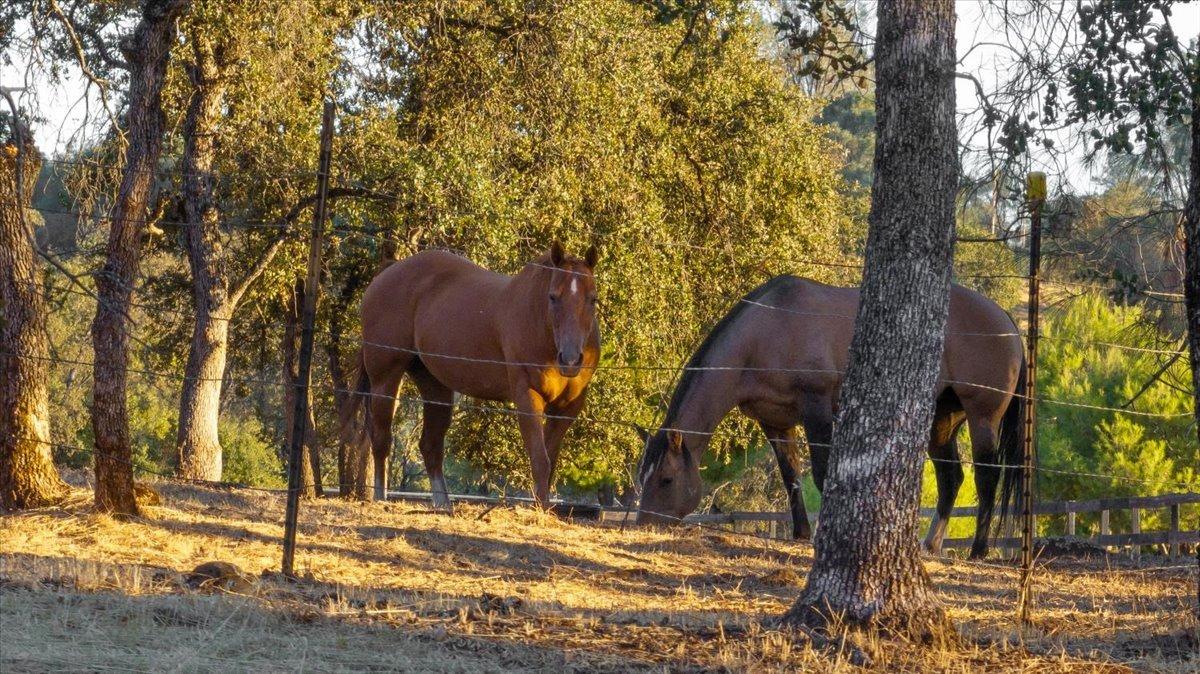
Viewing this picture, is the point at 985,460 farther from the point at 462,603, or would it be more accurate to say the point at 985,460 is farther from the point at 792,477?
the point at 462,603

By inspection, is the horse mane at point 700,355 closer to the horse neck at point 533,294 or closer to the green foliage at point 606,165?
the horse neck at point 533,294

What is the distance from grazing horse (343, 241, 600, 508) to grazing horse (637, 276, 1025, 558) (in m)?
1.03

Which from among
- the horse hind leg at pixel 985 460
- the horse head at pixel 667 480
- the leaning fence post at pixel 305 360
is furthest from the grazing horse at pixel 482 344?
the horse hind leg at pixel 985 460

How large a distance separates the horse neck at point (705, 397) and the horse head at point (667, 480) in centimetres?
20

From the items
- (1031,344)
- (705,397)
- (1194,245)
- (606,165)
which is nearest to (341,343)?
(606,165)

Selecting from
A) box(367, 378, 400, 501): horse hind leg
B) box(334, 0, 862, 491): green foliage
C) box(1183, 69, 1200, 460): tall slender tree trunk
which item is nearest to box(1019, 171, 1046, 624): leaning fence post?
box(1183, 69, 1200, 460): tall slender tree trunk

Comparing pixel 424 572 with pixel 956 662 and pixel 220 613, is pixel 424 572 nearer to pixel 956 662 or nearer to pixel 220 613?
pixel 220 613

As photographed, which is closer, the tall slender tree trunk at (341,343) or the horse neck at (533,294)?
the horse neck at (533,294)

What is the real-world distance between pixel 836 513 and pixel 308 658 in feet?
8.61

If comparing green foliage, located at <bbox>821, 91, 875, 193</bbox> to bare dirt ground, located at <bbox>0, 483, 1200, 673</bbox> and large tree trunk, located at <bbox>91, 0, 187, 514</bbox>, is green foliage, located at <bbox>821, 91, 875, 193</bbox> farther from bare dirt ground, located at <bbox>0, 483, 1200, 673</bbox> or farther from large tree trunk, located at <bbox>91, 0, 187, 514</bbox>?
large tree trunk, located at <bbox>91, 0, 187, 514</bbox>

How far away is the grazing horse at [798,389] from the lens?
11.4 metres

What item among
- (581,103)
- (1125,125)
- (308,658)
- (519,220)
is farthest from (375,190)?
(308,658)

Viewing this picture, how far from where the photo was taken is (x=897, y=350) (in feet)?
20.0

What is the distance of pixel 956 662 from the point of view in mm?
5621
